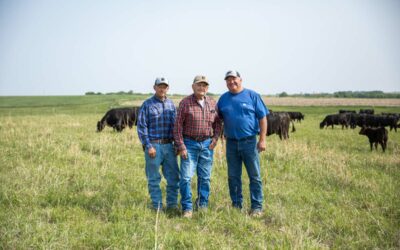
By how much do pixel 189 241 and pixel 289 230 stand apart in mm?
1461

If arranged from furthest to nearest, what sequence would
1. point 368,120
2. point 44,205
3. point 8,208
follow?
point 368,120 → point 44,205 → point 8,208

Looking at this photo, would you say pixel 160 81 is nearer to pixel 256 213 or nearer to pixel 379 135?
pixel 256 213

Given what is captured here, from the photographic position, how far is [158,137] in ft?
18.3

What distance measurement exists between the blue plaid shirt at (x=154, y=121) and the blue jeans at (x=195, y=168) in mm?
425

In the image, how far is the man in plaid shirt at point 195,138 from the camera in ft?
17.8

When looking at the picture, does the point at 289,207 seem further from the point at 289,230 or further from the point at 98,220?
the point at 98,220

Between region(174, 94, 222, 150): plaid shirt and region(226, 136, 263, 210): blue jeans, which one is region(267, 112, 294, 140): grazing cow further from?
region(174, 94, 222, 150): plaid shirt

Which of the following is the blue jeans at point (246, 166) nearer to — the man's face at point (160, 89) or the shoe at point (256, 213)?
the shoe at point (256, 213)

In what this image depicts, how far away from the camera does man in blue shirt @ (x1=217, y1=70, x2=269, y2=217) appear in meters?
5.62

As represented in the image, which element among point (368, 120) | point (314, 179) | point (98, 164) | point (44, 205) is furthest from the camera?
point (368, 120)

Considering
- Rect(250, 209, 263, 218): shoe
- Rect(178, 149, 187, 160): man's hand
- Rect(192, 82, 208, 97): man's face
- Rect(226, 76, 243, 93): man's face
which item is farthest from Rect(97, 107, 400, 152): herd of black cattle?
Rect(178, 149, 187, 160): man's hand

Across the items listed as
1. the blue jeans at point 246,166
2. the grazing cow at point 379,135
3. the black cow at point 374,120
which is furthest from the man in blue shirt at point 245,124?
the black cow at point 374,120

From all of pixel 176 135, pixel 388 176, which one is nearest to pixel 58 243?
pixel 176 135

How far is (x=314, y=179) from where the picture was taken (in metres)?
7.99
